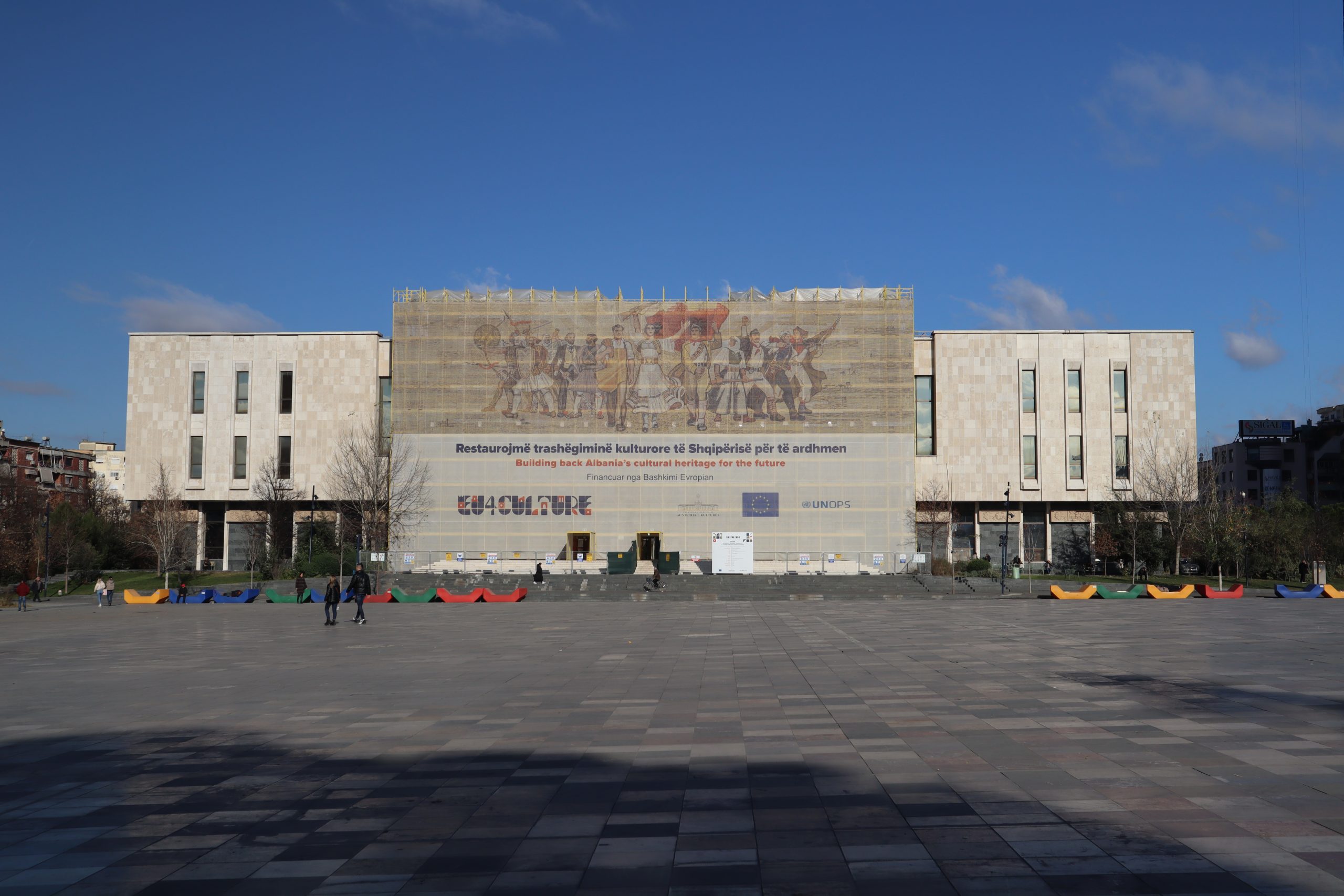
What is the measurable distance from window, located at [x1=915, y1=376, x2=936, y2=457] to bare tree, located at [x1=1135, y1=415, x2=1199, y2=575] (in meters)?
14.6

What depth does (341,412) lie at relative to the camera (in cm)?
7069

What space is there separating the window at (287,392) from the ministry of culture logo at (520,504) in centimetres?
1624

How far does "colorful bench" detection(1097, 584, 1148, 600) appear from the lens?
1673 inches

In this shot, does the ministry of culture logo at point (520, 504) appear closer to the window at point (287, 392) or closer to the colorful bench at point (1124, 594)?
the window at point (287, 392)

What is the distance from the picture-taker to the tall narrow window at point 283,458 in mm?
70188

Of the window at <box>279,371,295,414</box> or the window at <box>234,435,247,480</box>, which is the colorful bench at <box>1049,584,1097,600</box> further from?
the window at <box>234,435,247,480</box>

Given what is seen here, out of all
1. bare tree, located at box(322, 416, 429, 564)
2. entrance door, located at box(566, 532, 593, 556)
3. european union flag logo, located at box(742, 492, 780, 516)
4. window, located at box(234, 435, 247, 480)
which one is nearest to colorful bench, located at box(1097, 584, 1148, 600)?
european union flag logo, located at box(742, 492, 780, 516)

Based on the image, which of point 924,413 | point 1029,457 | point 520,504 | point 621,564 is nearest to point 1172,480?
point 1029,457

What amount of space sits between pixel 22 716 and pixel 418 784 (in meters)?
7.62

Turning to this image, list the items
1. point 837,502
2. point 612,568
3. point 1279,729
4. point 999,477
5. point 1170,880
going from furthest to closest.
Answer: point 999,477 → point 837,502 → point 612,568 → point 1279,729 → point 1170,880

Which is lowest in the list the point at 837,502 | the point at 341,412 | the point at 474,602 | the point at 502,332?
the point at 474,602

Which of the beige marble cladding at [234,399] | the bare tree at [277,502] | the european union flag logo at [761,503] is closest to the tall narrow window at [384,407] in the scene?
the beige marble cladding at [234,399]

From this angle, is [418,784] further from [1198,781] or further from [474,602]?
[474,602]

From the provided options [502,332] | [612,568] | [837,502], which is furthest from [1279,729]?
[502,332]
